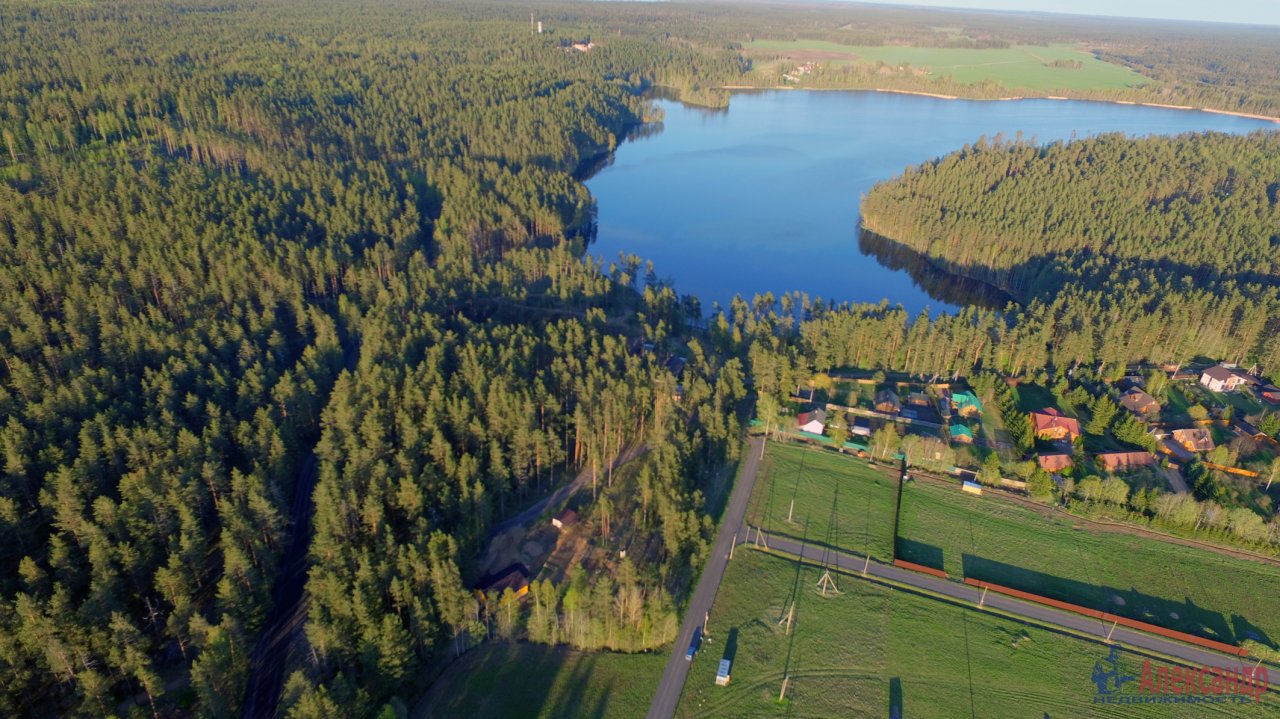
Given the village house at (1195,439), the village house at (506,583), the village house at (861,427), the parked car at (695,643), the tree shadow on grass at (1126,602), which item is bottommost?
the parked car at (695,643)

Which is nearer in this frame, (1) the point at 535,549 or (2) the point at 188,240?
(1) the point at 535,549

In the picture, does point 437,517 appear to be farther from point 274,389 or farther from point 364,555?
point 274,389

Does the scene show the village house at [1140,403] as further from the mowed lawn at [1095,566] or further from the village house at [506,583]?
the village house at [506,583]

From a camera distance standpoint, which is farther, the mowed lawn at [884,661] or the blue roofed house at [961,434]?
the blue roofed house at [961,434]

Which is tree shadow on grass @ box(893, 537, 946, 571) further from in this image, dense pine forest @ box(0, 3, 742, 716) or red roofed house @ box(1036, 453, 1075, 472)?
red roofed house @ box(1036, 453, 1075, 472)

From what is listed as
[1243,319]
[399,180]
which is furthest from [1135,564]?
[399,180]

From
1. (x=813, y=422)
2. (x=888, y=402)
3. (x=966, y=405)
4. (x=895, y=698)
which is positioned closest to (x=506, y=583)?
(x=895, y=698)

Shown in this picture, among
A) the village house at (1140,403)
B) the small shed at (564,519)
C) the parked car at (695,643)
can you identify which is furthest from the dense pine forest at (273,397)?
the village house at (1140,403)
